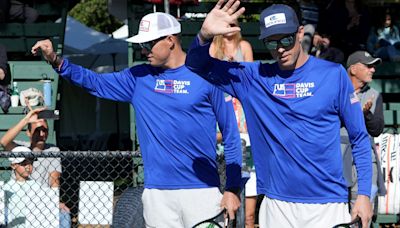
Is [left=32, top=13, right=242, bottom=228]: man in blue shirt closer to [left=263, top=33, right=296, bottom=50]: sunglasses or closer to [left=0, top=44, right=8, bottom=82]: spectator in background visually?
[left=263, top=33, right=296, bottom=50]: sunglasses

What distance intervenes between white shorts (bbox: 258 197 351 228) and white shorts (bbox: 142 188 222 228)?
871 millimetres

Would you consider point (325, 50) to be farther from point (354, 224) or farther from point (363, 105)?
point (354, 224)

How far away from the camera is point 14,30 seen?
505 inches

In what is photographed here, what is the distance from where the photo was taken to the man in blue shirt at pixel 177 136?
19.9 feet

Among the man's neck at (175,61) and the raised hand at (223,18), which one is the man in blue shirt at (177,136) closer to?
the man's neck at (175,61)

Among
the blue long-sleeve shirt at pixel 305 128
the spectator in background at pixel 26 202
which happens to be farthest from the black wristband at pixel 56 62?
the spectator in background at pixel 26 202

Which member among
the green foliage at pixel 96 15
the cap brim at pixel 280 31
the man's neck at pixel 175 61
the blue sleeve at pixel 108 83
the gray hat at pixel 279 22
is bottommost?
the blue sleeve at pixel 108 83

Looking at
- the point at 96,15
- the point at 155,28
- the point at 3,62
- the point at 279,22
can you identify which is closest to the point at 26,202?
the point at 155,28

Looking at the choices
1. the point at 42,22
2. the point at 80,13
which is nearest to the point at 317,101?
the point at 42,22

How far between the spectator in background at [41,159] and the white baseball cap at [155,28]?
2.30 meters

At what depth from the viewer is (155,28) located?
614 centimetres

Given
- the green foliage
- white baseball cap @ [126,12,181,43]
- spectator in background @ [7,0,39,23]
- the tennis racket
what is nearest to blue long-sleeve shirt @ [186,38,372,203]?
the tennis racket

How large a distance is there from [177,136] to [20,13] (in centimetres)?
762

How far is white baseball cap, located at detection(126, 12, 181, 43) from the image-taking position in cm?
611
